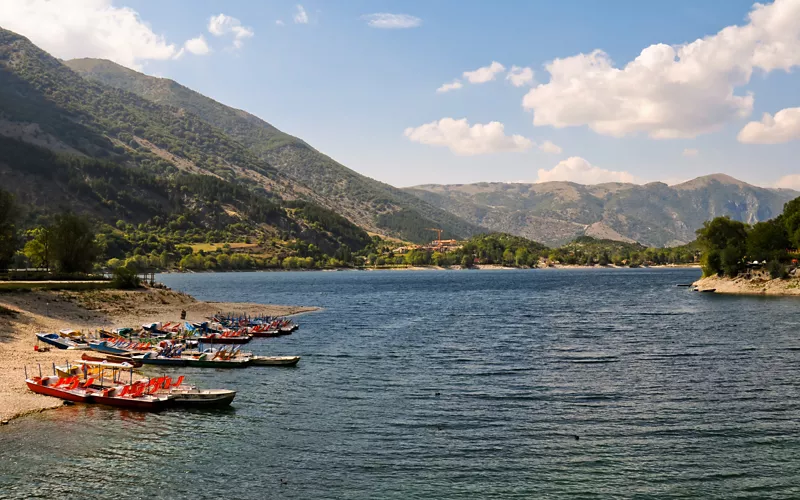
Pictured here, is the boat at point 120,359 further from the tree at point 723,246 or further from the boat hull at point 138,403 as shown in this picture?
the tree at point 723,246

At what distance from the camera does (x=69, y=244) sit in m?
120

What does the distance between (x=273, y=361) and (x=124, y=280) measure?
197ft

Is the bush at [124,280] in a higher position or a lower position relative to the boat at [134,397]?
higher

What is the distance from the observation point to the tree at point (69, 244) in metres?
119

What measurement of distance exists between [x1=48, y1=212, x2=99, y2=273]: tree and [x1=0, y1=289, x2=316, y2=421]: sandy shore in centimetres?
2092

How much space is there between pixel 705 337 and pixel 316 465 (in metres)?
62.9

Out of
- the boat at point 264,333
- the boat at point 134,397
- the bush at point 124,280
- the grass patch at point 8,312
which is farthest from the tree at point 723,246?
the grass patch at point 8,312

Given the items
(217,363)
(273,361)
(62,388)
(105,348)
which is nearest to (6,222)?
(105,348)

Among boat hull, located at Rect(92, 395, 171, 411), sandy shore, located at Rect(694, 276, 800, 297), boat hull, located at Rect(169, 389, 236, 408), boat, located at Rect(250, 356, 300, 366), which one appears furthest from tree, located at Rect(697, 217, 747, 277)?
boat hull, located at Rect(92, 395, 171, 411)

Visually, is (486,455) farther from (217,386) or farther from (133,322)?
(133,322)

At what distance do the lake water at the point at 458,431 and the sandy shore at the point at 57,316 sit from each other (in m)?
5.26

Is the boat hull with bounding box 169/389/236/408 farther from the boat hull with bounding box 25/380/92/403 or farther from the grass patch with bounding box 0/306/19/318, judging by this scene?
the grass patch with bounding box 0/306/19/318

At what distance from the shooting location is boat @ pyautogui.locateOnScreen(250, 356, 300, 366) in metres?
62.1

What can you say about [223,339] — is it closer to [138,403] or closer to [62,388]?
[62,388]
